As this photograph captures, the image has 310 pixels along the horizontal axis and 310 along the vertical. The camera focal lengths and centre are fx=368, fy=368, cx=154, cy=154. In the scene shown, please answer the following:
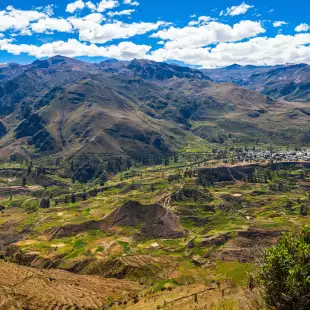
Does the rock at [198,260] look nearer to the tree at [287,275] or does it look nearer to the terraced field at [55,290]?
the terraced field at [55,290]

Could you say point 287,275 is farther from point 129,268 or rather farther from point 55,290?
point 129,268

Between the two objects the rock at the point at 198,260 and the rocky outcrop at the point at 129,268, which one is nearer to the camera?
the rocky outcrop at the point at 129,268

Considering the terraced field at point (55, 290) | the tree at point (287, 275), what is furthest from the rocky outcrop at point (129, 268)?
the tree at point (287, 275)

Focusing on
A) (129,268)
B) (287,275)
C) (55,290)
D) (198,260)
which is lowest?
(198,260)

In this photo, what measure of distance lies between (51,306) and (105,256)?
7297 centimetres

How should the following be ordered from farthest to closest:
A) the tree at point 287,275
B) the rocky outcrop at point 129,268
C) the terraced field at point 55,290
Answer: the rocky outcrop at point 129,268 → the terraced field at point 55,290 → the tree at point 287,275

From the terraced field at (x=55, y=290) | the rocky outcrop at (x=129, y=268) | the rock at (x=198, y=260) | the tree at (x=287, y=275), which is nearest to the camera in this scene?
the tree at (x=287, y=275)

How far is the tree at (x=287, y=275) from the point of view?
5078cm

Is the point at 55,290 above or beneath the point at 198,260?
above

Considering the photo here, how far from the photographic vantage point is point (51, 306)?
113 meters

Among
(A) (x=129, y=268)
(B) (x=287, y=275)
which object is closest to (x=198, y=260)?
(A) (x=129, y=268)

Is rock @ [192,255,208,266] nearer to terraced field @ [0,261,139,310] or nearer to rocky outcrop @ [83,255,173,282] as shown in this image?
rocky outcrop @ [83,255,173,282]

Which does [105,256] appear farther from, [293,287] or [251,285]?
[293,287]

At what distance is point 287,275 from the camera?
5303 cm
